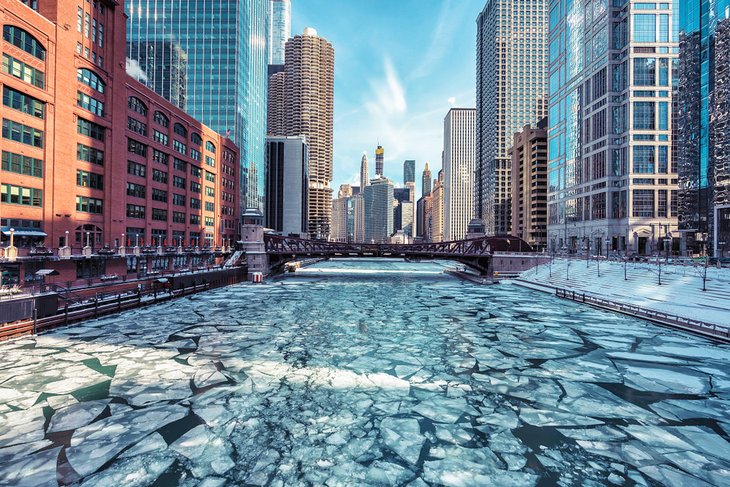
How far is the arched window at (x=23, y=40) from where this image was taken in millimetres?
32219

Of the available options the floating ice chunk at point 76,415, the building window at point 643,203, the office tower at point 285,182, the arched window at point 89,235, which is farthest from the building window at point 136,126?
the office tower at point 285,182

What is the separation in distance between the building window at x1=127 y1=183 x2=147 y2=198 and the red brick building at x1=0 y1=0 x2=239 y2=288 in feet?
0.49

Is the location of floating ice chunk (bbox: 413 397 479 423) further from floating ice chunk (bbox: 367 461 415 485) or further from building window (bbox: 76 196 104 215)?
building window (bbox: 76 196 104 215)

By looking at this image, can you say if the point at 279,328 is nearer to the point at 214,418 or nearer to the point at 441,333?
the point at 441,333

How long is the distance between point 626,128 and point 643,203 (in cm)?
1776

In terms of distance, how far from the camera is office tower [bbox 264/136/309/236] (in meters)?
193

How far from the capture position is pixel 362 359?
19.7 meters

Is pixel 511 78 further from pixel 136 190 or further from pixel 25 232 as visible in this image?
pixel 25 232

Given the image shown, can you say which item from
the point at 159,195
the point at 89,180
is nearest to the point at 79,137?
the point at 89,180

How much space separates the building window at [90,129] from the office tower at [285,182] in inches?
5902

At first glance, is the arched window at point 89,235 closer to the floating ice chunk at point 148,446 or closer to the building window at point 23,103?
the building window at point 23,103

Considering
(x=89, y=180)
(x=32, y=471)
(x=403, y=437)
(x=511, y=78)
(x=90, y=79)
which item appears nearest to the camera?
(x=32, y=471)

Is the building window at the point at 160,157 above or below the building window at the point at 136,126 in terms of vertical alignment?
below

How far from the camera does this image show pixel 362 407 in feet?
44.6
